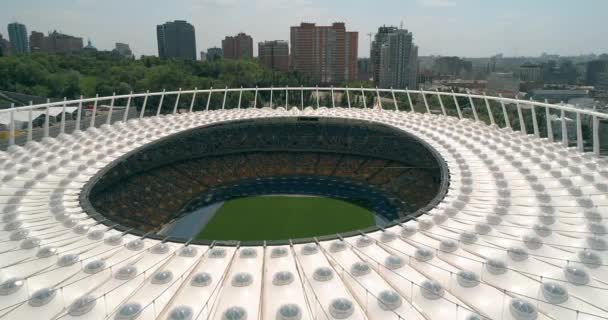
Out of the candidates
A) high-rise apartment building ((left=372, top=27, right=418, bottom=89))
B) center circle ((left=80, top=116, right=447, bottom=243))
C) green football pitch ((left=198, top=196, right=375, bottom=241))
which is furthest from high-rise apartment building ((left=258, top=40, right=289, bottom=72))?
green football pitch ((left=198, top=196, right=375, bottom=241))

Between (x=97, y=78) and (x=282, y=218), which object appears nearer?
(x=282, y=218)

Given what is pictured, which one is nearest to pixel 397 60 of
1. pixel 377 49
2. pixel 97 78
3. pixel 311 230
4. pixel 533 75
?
Result: pixel 377 49

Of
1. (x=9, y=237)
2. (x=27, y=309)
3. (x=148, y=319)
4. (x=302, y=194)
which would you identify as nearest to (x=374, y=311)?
(x=148, y=319)

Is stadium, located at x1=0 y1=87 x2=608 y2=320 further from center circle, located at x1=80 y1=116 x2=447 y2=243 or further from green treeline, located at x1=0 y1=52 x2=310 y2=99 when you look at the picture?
green treeline, located at x1=0 y1=52 x2=310 y2=99

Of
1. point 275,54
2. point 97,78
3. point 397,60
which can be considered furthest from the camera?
point 275,54

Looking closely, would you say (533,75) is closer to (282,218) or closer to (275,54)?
(275,54)

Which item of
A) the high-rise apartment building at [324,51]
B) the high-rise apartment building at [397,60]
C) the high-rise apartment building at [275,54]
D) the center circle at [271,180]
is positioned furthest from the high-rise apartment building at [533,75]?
the center circle at [271,180]

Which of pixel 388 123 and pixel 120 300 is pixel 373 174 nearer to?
pixel 388 123
